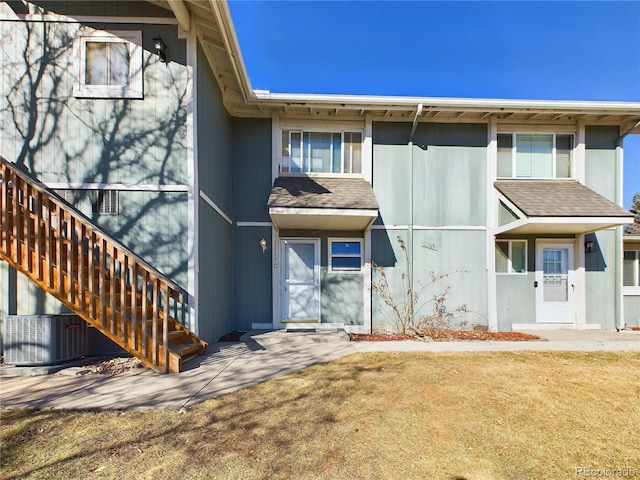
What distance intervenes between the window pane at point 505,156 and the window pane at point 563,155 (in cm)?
122

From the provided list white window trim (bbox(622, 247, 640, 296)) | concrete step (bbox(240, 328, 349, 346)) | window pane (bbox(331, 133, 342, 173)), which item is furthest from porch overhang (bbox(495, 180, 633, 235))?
concrete step (bbox(240, 328, 349, 346))

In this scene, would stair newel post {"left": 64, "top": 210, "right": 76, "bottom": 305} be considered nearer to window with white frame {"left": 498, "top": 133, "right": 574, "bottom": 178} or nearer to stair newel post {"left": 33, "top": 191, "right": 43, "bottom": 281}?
stair newel post {"left": 33, "top": 191, "right": 43, "bottom": 281}

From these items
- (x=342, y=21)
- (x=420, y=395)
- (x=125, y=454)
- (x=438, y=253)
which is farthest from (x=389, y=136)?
(x=125, y=454)

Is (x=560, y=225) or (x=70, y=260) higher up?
(x=560, y=225)

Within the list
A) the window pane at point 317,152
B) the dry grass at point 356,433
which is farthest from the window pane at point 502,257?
the window pane at point 317,152

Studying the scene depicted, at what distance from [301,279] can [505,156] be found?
5.94 meters

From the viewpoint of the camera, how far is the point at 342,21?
9.06 m

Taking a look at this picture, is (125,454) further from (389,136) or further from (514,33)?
(514,33)

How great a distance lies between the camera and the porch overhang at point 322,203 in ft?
21.3

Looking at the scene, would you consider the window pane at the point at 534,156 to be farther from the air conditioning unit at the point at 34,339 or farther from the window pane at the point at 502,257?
the air conditioning unit at the point at 34,339

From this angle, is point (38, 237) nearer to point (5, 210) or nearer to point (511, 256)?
point (5, 210)

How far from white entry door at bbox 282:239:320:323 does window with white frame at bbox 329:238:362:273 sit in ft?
1.20

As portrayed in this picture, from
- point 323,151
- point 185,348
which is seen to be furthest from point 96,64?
point 185,348

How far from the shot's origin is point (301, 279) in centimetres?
762
